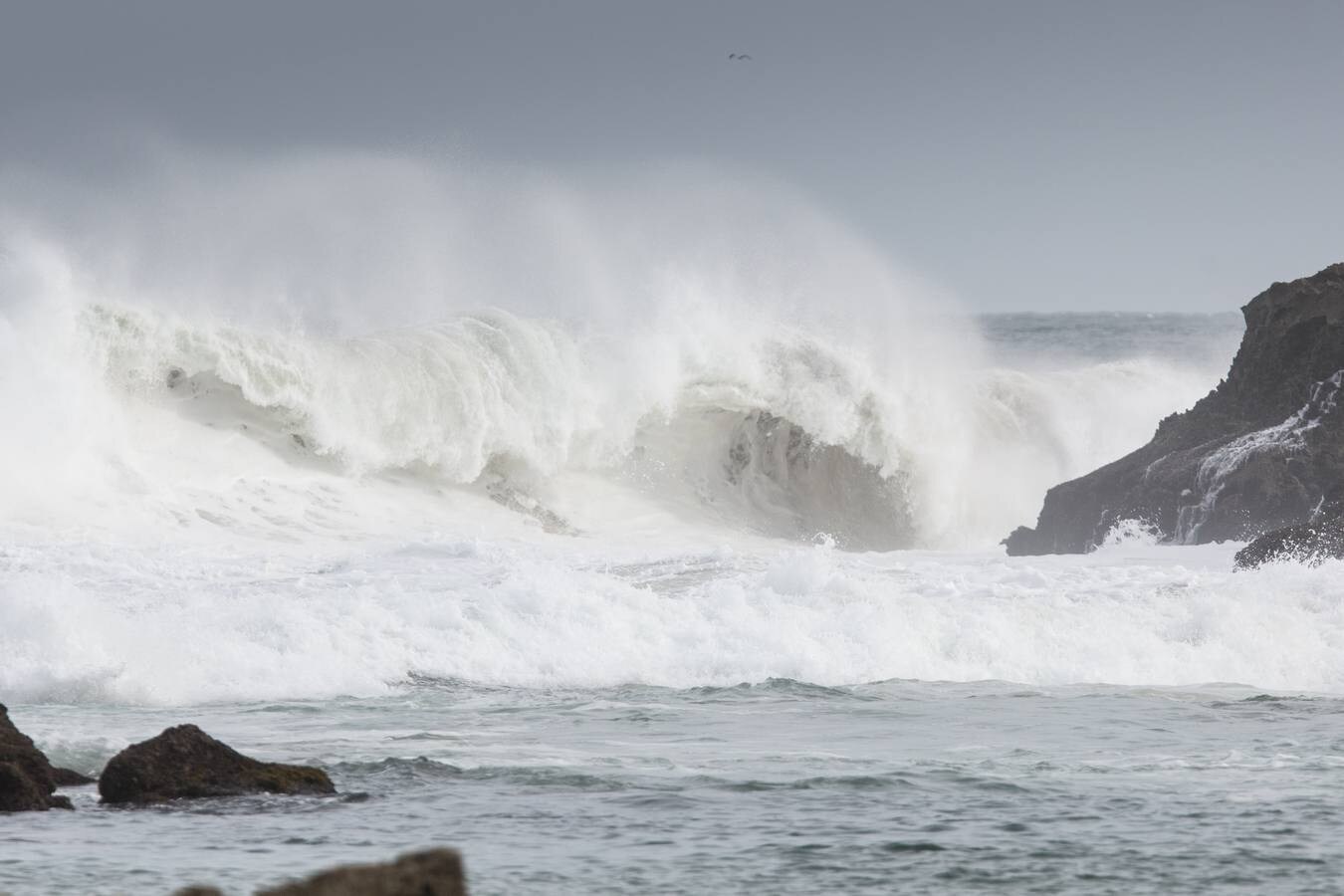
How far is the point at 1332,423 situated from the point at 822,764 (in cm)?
1377

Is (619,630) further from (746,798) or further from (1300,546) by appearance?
(1300,546)

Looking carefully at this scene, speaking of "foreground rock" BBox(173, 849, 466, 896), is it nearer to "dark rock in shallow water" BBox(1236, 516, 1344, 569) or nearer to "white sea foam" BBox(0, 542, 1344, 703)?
"white sea foam" BBox(0, 542, 1344, 703)

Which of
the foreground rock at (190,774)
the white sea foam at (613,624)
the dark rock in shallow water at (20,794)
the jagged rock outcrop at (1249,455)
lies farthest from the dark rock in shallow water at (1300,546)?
the dark rock in shallow water at (20,794)

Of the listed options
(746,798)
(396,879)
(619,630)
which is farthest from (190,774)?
(619,630)

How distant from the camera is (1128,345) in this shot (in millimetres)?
65188

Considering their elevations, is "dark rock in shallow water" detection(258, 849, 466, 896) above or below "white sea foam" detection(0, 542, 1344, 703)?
below

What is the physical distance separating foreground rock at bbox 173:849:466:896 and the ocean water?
10.3 feet

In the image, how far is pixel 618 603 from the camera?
15.9 metres

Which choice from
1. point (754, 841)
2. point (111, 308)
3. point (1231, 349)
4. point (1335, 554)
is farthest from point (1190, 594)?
point (1231, 349)

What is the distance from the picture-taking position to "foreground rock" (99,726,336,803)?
8.74 meters

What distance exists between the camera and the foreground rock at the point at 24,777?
8.51 metres

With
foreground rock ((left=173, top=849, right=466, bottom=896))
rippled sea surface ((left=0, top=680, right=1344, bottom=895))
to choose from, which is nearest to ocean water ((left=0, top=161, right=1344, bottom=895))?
rippled sea surface ((left=0, top=680, right=1344, bottom=895))

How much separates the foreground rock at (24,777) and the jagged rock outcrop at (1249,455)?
15.8 m

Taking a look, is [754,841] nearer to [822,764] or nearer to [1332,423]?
[822,764]
